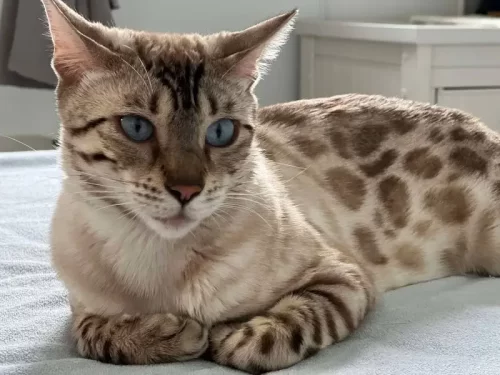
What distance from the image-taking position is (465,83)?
9.39 ft

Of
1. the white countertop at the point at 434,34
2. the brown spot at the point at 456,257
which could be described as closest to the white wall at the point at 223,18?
the white countertop at the point at 434,34

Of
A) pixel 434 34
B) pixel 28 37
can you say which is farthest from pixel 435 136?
pixel 28 37

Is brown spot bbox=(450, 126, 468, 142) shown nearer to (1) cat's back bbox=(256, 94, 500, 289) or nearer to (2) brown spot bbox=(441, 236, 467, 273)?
(1) cat's back bbox=(256, 94, 500, 289)

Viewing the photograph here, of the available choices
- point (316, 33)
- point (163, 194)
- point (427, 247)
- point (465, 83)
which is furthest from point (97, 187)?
point (316, 33)

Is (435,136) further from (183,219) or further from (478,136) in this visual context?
(183,219)

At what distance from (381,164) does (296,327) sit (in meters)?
0.65

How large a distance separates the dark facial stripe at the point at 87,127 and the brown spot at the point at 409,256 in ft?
2.57

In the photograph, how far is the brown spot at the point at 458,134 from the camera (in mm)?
1781

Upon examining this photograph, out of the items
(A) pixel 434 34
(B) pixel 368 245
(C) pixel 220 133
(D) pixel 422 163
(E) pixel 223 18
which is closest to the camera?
(C) pixel 220 133

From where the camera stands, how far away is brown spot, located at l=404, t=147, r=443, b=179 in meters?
1.75

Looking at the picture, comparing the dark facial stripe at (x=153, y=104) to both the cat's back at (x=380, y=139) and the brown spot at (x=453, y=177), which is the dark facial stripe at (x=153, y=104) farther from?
the brown spot at (x=453, y=177)

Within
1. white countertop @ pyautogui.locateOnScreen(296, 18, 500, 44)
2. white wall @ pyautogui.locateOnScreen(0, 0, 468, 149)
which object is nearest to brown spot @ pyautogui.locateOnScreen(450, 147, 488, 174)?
white countertop @ pyautogui.locateOnScreen(296, 18, 500, 44)

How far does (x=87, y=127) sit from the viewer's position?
122cm

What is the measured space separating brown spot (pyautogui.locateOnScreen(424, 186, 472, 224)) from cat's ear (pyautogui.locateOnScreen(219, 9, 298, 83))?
2.01ft
